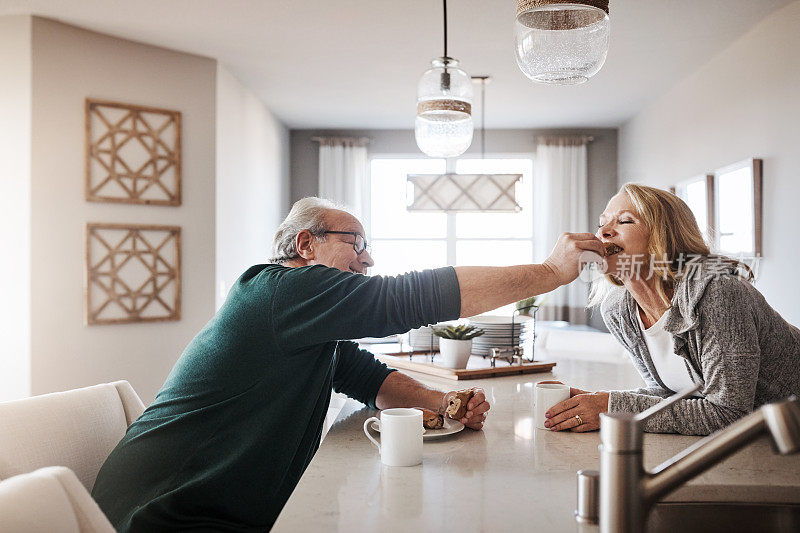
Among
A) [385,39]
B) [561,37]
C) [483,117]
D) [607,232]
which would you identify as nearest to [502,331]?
[607,232]

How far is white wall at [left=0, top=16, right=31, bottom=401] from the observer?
11.7 feet

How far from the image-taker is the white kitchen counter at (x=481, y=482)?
92 cm

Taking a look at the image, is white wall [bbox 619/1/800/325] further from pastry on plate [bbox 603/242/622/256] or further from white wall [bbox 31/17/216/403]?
white wall [bbox 31/17/216/403]

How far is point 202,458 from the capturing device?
52.7 inches

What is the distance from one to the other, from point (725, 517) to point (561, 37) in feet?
3.48

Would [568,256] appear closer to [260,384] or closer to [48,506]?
[260,384]

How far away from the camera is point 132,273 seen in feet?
13.2

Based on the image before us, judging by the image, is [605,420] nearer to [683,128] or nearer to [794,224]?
[794,224]

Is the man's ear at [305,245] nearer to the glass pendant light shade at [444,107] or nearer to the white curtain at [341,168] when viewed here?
the glass pendant light shade at [444,107]

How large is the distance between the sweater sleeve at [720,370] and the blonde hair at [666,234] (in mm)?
224

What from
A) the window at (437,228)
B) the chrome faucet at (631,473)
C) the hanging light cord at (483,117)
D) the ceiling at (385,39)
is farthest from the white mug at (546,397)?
the window at (437,228)

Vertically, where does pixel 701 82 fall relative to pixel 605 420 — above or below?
above

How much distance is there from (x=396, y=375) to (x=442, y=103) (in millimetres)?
1310

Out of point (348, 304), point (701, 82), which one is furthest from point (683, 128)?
point (348, 304)
